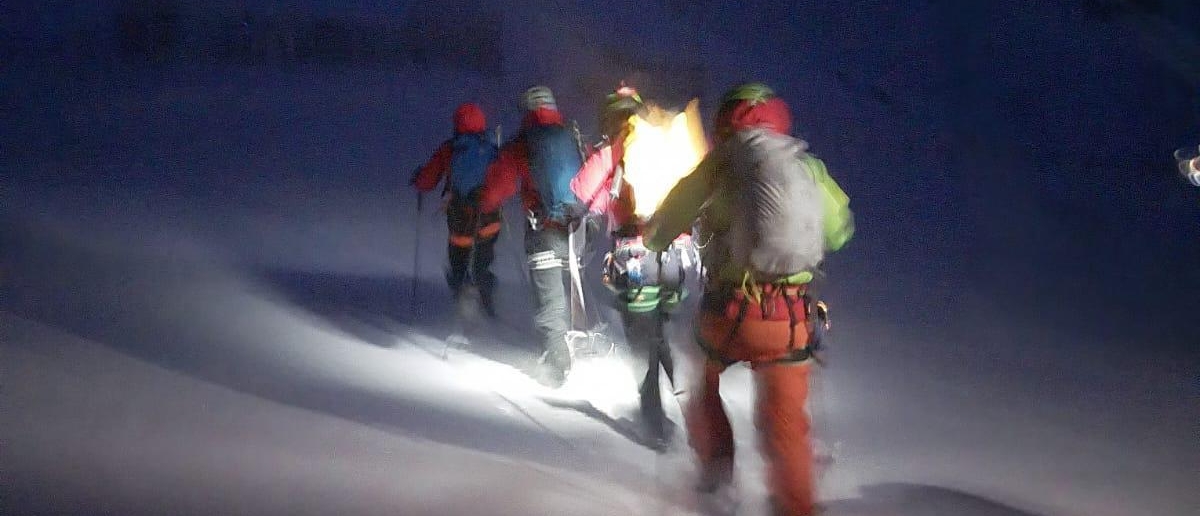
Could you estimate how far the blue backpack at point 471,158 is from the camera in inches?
266

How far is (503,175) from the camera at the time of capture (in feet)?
20.7

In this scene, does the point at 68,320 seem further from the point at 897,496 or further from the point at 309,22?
the point at 309,22

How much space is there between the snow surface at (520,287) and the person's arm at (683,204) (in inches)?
30.3

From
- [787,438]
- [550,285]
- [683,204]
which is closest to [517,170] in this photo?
[550,285]

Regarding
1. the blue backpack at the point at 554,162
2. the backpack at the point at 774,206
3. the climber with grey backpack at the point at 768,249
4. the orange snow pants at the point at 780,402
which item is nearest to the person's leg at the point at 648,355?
the blue backpack at the point at 554,162

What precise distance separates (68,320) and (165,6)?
35.7 ft

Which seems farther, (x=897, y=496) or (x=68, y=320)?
(x=68, y=320)

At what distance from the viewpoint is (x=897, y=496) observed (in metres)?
4.78

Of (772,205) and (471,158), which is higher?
(471,158)

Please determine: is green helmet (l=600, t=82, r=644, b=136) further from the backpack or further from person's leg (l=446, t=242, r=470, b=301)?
person's leg (l=446, t=242, r=470, b=301)

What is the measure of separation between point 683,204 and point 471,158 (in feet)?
10.2

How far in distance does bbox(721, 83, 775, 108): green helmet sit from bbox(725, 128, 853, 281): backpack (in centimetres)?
17

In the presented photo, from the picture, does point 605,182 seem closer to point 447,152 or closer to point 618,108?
point 618,108

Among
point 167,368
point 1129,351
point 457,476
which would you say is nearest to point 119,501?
point 457,476
